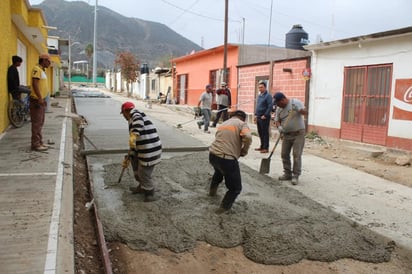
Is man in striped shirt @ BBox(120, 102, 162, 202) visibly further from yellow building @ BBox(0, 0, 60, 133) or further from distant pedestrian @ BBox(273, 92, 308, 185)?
yellow building @ BBox(0, 0, 60, 133)

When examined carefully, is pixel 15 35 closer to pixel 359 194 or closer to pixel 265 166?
pixel 265 166

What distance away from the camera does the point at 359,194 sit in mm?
6711

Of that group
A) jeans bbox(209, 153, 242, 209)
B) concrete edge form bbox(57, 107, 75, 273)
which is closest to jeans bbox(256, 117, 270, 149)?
jeans bbox(209, 153, 242, 209)

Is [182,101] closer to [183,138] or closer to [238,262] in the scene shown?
[183,138]

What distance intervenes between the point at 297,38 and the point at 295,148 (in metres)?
16.8

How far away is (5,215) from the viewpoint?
170 inches

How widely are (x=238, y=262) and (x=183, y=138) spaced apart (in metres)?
7.68

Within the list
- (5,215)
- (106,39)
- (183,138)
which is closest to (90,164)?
(5,215)

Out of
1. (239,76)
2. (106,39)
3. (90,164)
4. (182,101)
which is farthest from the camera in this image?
(106,39)

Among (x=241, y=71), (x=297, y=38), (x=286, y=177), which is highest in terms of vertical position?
(x=297, y=38)

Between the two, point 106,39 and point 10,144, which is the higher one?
point 106,39

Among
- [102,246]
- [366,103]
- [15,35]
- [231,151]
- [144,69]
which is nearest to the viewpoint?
[102,246]

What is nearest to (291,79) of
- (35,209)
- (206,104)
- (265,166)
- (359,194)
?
(206,104)

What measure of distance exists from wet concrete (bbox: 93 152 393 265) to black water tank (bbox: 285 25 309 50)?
17430 millimetres
